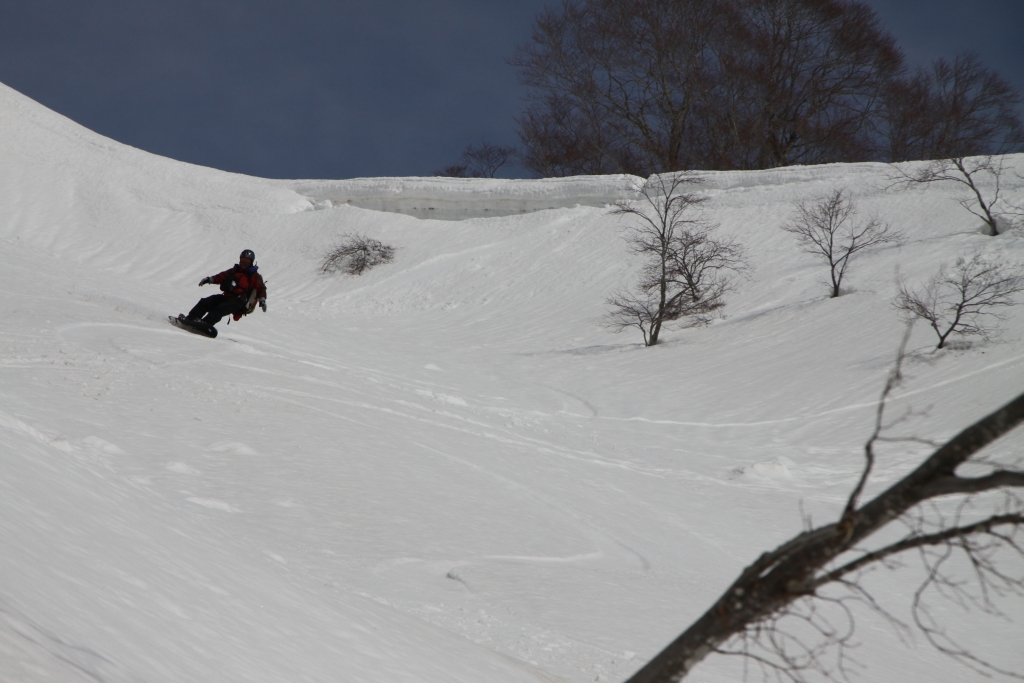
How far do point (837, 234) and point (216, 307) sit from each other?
567 inches

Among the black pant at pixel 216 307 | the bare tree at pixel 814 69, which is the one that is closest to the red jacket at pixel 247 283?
the black pant at pixel 216 307

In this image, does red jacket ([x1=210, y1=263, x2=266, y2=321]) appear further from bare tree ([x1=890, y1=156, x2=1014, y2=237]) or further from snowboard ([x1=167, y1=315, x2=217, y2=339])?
bare tree ([x1=890, y1=156, x2=1014, y2=237])

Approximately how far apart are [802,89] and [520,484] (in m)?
34.7

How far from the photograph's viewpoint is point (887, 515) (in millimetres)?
2254

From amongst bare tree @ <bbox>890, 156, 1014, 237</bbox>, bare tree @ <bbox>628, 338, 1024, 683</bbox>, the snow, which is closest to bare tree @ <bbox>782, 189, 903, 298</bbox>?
the snow

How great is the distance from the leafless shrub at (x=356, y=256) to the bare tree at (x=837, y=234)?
11.2m

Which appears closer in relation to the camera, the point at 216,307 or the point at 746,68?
the point at 216,307

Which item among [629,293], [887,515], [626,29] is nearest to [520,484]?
[887,515]

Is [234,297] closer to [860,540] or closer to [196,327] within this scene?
[196,327]

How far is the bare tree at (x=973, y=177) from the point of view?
18875mm

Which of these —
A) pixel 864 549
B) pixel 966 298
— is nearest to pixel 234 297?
pixel 864 549

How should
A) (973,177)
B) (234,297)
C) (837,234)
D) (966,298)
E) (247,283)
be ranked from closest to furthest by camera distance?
(247,283) → (234,297) → (966,298) → (837,234) → (973,177)

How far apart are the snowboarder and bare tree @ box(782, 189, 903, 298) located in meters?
10.6

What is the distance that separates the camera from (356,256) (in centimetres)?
2631
